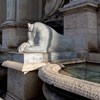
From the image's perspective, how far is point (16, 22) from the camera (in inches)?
218

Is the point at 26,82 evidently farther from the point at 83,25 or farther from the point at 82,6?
the point at 82,6

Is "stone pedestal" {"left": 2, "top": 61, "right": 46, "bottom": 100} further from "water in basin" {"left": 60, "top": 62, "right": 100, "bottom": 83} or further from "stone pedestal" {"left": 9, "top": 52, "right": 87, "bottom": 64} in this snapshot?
"water in basin" {"left": 60, "top": 62, "right": 100, "bottom": 83}

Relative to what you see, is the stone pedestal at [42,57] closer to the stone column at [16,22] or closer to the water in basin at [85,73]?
the water in basin at [85,73]

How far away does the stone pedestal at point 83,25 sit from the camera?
3195 millimetres

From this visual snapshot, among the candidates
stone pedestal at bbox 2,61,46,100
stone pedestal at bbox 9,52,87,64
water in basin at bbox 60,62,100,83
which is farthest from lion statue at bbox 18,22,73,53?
water in basin at bbox 60,62,100,83

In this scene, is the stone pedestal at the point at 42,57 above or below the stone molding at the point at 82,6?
below

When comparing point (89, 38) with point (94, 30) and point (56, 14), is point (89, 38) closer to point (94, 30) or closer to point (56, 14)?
point (94, 30)

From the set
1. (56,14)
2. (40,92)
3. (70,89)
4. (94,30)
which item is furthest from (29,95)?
(56,14)

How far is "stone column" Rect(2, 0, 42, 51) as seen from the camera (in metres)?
→ 5.52

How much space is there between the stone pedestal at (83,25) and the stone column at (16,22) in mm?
2453

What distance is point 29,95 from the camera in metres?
2.24

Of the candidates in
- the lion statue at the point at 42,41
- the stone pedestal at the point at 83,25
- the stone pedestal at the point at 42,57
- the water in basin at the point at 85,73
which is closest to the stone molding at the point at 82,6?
the stone pedestal at the point at 83,25

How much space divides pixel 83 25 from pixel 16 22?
287cm

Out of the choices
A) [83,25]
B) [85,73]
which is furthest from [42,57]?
[83,25]
